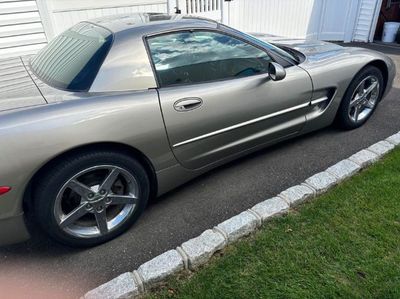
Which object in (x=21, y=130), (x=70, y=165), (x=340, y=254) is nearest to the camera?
(x=21, y=130)

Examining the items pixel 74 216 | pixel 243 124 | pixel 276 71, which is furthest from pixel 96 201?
pixel 276 71

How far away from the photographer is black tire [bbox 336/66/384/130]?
3.25 meters

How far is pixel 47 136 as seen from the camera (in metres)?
1.78

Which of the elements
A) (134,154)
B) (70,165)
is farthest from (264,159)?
(70,165)

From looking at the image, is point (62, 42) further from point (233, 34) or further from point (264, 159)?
point (264, 159)

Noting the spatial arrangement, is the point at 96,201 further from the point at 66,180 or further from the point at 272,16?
the point at 272,16

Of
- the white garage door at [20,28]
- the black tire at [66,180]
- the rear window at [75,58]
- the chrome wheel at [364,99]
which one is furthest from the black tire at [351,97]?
the white garage door at [20,28]

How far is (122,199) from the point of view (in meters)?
2.20

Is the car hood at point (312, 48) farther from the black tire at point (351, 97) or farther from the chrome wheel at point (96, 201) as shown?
the chrome wheel at point (96, 201)

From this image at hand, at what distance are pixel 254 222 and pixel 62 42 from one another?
6.90 ft

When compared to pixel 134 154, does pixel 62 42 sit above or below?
above

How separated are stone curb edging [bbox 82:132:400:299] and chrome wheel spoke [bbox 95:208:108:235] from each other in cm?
40

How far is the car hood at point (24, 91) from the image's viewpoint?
1.88 metres

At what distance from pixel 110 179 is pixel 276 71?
1.54 meters
